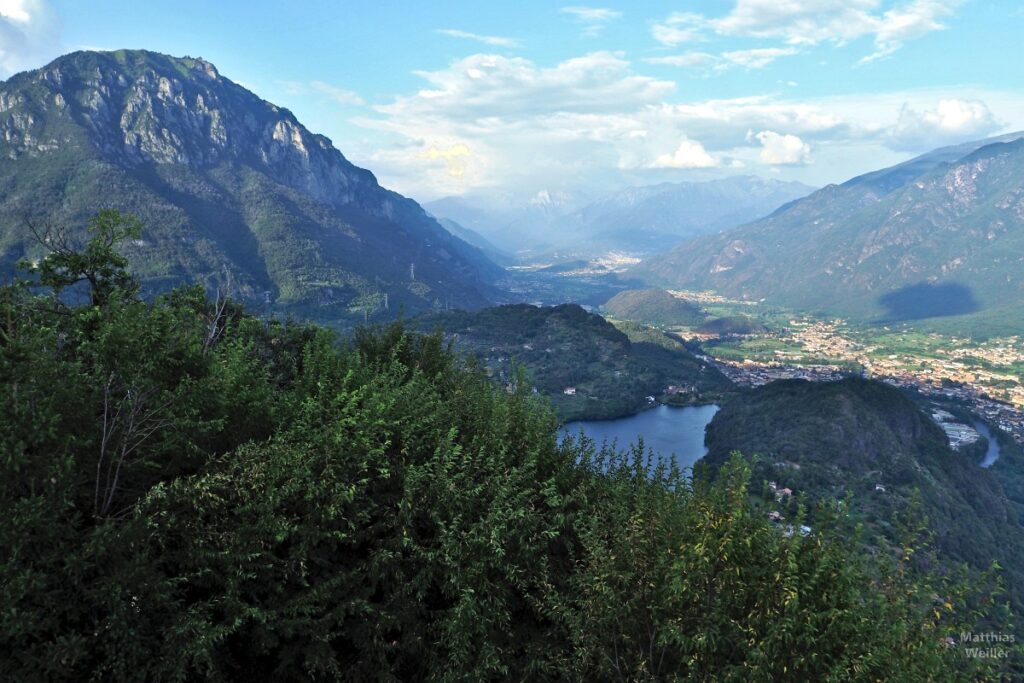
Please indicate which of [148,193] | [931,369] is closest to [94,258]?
[148,193]

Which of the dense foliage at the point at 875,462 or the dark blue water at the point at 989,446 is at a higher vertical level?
the dense foliage at the point at 875,462

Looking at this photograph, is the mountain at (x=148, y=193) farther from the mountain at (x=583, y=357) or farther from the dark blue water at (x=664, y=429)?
the dark blue water at (x=664, y=429)

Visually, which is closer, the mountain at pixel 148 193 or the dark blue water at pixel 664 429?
the dark blue water at pixel 664 429

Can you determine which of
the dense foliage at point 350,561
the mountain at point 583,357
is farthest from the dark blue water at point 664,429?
the dense foliage at point 350,561

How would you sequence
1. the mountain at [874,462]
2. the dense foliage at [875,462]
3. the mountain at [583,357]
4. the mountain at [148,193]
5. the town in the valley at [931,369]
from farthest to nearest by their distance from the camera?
the mountain at [148,193], the town in the valley at [931,369], the mountain at [583,357], the mountain at [874,462], the dense foliage at [875,462]

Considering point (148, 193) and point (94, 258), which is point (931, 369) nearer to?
point (94, 258)

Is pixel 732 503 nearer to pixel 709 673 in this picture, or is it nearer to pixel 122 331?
pixel 709 673

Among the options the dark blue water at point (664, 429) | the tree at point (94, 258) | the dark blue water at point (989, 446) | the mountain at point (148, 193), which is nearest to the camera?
the tree at point (94, 258)
